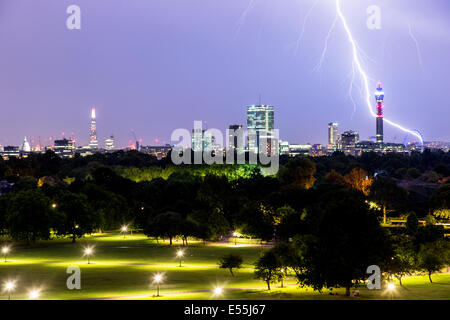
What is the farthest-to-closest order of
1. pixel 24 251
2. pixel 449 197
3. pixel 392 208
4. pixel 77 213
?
pixel 392 208, pixel 449 197, pixel 77 213, pixel 24 251

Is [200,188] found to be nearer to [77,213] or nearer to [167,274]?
[77,213]

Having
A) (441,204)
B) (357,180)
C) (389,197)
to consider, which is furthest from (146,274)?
(357,180)

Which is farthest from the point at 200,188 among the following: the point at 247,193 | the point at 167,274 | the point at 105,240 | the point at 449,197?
the point at 167,274

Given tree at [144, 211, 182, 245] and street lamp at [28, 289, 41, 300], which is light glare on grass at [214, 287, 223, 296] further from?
tree at [144, 211, 182, 245]

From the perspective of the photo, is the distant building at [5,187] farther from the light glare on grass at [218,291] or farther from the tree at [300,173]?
the light glare on grass at [218,291]

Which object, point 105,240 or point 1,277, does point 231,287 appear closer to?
point 1,277
